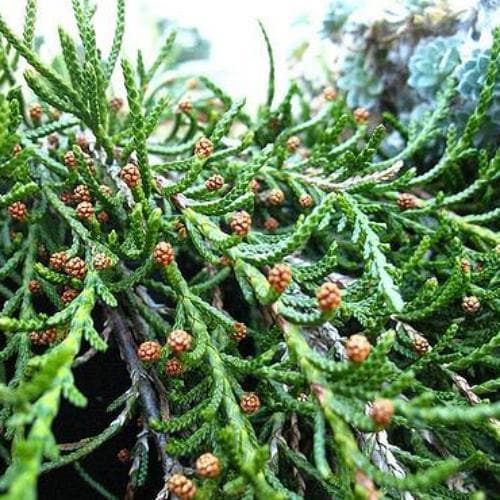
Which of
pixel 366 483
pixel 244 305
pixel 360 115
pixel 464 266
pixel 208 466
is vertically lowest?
pixel 366 483

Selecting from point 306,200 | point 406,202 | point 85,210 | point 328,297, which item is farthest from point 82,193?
point 406,202

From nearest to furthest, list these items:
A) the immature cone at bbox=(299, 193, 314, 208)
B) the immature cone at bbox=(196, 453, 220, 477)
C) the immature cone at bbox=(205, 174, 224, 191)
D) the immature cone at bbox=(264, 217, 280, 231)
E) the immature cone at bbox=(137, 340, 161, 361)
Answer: the immature cone at bbox=(196, 453, 220, 477), the immature cone at bbox=(137, 340, 161, 361), the immature cone at bbox=(205, 174, 224, 191), the immature cone at bbox=(299, 193, 314, 208), the immature cone at bbox=(264, 217, 280, 231)

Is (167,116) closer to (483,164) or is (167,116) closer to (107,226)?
(107,226)

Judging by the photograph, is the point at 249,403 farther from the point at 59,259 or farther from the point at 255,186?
the point at 255,186

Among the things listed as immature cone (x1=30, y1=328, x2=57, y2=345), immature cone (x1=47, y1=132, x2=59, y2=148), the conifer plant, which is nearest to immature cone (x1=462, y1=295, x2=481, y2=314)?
the conifer plant

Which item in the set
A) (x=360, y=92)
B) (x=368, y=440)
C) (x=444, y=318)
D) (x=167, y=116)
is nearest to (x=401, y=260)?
(x=444, y=318)

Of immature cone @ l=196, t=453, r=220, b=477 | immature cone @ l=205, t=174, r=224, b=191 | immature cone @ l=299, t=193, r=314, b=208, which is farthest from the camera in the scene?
immature cone @ l=299, t=193, r=314, b=208

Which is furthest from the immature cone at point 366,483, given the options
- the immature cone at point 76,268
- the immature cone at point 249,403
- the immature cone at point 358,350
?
the immature cone at point 76,268

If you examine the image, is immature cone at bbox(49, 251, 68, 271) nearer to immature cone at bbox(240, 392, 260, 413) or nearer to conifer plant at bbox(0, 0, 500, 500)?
conifer plant at bbox(0, 0, 500, 500)

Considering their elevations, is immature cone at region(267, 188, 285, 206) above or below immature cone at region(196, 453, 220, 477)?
above
